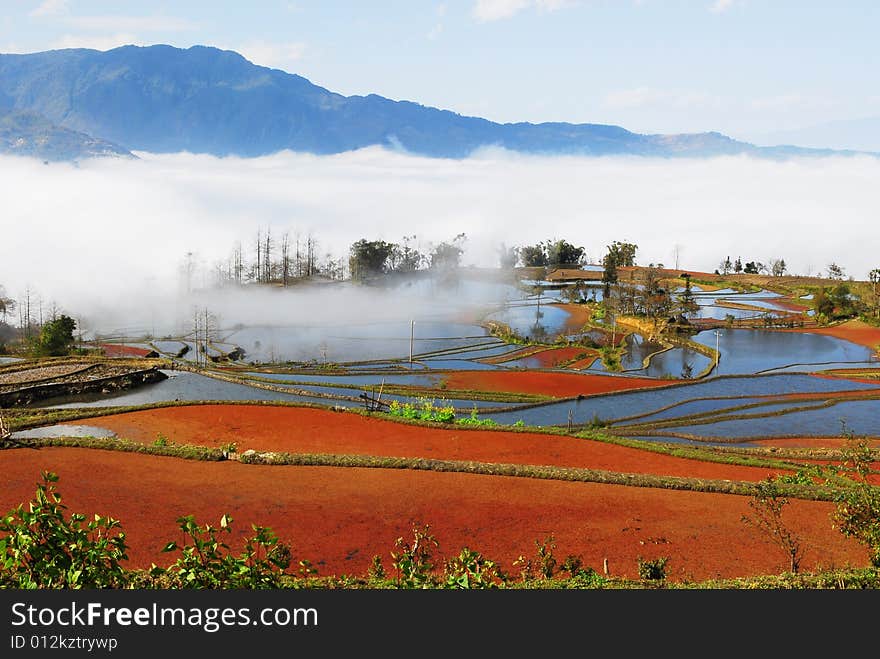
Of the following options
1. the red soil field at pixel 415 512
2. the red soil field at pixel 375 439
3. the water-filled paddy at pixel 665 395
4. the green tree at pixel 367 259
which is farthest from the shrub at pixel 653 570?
the green tree at pixel 367 259

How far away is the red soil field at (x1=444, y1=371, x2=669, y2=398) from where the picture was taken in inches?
1586

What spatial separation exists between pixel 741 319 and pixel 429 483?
7021 cm

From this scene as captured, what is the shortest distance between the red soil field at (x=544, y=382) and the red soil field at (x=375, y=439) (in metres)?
14.9

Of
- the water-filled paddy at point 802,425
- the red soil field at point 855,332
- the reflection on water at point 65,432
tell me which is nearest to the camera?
the reflection on water at point 65,432

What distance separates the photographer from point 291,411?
93.5 feet

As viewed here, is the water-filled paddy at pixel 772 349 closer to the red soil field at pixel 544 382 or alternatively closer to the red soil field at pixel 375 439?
the red soil field at pixel 544 382

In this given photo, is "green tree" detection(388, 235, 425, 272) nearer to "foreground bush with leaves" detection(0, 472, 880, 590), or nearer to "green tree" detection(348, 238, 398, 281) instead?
"green tree" detection(348, 238, 398, 281)

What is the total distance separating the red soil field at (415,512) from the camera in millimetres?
13227

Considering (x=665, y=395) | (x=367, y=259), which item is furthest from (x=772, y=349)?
(x=367, y=259)

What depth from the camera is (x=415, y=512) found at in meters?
15.5

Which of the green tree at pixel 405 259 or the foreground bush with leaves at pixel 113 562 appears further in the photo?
the green tree at pixel 405 259

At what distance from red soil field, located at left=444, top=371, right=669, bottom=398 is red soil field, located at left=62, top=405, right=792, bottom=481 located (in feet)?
48.9

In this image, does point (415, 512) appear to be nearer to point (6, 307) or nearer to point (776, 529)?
point (776, 529)

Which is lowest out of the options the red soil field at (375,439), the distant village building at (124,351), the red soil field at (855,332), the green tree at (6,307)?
the distant village building at (124,351)
